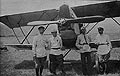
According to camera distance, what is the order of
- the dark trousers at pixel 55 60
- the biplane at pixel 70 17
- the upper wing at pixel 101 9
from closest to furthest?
the dark trousers at pixel 55 60
the biplane at pixel 70 17
the upper wing at pixel 101 9

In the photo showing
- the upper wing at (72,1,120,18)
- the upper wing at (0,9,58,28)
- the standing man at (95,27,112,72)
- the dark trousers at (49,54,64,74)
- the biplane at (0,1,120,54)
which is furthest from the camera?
the upper wing at (0,9,58,28)

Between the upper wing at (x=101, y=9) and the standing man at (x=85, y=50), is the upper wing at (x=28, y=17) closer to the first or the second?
the upper wing at (x=101, y=9)

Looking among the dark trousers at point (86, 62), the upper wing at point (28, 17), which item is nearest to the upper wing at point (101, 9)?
the upper wing at point (28, 17)

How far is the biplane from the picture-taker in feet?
21.0

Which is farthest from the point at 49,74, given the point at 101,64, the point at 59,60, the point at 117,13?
the point at 117,13

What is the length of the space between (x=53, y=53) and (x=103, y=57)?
168 cm

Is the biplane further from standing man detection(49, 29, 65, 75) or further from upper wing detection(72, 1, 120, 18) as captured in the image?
standing man detection(49, 29, 65, 75)

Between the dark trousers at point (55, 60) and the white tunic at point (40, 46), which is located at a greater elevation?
the white tunic at point (40, 46)

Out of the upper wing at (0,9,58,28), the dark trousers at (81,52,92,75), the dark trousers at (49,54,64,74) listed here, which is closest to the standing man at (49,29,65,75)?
the dark trousers at (49,54,64,74)

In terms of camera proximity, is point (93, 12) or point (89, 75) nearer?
point (89, 75)

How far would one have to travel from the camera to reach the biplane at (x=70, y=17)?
639cm

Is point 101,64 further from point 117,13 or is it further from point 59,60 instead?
point 117,13

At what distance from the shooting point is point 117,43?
7.87 metres

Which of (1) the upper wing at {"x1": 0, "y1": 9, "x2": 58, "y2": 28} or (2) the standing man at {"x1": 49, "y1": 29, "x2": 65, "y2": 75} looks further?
(1) the upper wing at {"x1": 0, "y1": 9, "x2": 58, "y2": 28}
